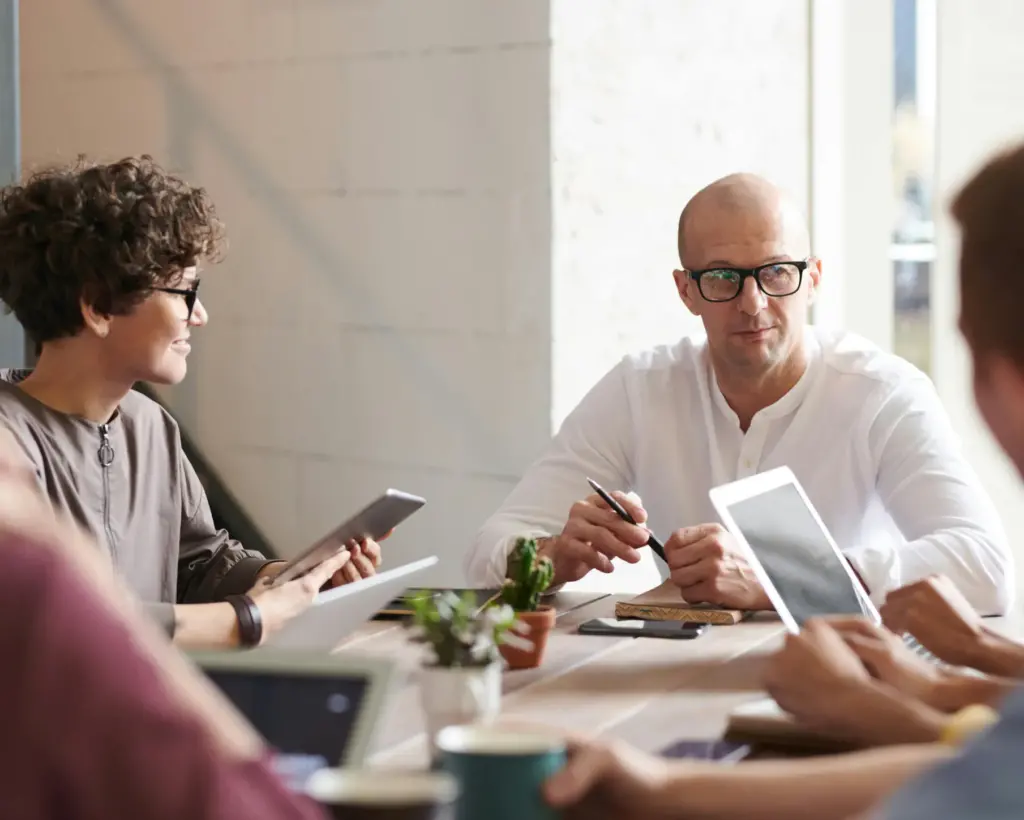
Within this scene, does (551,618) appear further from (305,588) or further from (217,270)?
(217,270)

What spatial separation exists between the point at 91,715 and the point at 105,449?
157 cm

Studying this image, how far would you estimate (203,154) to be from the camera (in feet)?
13.7

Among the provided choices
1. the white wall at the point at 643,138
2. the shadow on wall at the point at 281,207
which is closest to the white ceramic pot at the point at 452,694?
the white wall at the point at 643,138

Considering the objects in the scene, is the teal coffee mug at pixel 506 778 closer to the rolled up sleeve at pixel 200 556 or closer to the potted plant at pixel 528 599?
the potted plant at pixel 528 599

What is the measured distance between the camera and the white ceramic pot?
1.40 meters

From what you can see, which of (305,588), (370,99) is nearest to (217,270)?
(370,99)

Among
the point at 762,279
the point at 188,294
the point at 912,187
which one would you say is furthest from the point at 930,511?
the point at 912,187

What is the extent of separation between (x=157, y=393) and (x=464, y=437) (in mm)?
1125

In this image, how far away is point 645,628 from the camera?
2.08 metres

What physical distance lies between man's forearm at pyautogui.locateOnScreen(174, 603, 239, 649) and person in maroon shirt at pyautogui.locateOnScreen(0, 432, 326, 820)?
1.15 meters

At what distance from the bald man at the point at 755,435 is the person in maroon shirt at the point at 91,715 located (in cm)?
146

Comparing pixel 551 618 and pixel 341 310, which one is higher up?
pixel 341 310

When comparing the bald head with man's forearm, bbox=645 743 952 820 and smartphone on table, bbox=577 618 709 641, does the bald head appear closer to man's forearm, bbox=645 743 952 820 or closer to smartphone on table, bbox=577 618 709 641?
smartphone on table, bbox=577 618 709 641

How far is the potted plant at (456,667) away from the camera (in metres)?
1.41
